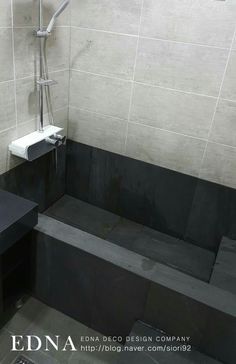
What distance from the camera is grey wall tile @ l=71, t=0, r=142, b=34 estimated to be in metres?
1.66

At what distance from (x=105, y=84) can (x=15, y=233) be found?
1.13 meters

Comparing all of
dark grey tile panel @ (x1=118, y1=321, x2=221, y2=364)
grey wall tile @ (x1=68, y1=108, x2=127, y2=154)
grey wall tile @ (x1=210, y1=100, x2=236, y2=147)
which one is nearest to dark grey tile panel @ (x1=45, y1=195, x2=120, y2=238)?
grey wall tile @ (x1=68, y1=108, x2=127, y2=154)

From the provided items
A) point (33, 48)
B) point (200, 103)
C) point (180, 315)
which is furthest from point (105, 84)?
point (180, 315)

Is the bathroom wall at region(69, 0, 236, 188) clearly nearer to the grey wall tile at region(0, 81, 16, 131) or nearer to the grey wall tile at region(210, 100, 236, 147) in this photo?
the grey wall tile at region(210, 100, 236, 147)

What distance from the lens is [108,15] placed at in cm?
172

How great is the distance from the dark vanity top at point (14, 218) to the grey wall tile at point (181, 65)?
104cm

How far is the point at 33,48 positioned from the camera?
1.61 m

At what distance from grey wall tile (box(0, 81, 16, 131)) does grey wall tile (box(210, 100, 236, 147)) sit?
3.78 feet

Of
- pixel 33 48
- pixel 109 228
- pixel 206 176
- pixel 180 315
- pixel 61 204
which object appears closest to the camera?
pixel 180 315

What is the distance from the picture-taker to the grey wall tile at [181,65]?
157cm

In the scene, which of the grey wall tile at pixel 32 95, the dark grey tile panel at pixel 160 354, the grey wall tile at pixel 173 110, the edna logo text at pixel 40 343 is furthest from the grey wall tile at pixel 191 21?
the edna logo text at pixel 40 343

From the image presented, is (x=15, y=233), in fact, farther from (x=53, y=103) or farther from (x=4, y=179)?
(x=53, y=103)

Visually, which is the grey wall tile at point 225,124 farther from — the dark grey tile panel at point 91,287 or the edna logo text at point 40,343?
the edna logo text at point 40,343

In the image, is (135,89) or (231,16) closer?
(231,16)
